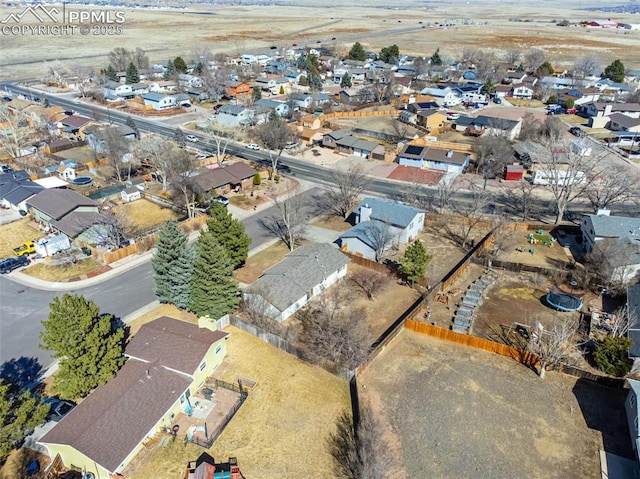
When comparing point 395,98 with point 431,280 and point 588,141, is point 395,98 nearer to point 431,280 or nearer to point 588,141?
point 588,141

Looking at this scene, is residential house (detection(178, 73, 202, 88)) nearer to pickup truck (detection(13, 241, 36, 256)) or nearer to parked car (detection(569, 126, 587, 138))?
pickup truck (detection(13, 241, 36, 256))

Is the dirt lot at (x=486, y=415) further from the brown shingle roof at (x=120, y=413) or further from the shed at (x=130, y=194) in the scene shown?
the shed at (x=130, y=194)

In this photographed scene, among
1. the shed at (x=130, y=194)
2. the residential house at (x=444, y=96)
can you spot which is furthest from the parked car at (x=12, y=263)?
the residential house at (x=444, y=96)

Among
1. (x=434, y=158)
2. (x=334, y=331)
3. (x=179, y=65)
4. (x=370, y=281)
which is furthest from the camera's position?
(x=179, y=65)

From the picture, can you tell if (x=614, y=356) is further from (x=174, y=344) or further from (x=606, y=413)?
(x=174, y=344)

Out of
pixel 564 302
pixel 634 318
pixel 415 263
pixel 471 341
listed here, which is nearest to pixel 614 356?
pixel 634 318
